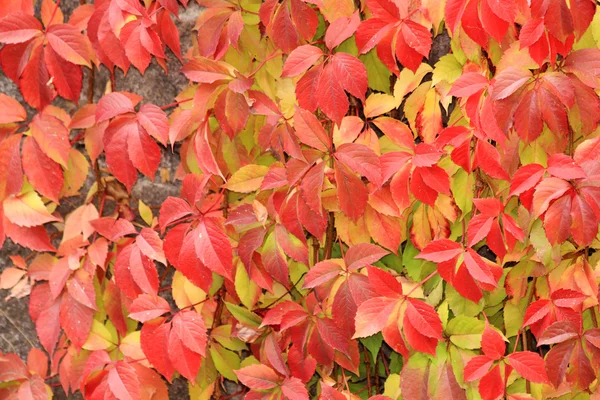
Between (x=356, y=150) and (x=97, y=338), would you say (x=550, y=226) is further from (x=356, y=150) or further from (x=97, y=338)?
(x=97, y=338)

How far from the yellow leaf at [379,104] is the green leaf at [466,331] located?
0.39 meters

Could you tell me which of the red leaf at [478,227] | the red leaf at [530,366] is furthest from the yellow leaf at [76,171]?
the red leaf at [530,366]

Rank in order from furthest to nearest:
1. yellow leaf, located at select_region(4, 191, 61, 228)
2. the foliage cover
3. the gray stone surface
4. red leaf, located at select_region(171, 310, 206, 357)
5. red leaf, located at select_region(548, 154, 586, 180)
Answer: the gray stone surface < yellow leaf, located at select_region(4, 191, 61, 228) < red leaf, located at select_region(171, 310, 206, 357) < the foliage cover < red leaf, located at select_region(548, 154, 586, 180)

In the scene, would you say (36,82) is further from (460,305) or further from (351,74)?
(460,305)

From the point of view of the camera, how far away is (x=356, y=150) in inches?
45.4

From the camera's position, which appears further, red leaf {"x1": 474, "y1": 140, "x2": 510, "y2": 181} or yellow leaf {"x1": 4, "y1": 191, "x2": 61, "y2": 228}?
yellow leaf {"x1": 4, "y1": 191, "x2": 61, "y2": 228}

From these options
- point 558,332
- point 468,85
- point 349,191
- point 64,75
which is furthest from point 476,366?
point 64,75

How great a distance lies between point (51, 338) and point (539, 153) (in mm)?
969

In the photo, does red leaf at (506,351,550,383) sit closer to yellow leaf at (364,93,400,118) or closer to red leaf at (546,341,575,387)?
red leaf at (546,341,575,387)

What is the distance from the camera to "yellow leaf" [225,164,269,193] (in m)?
1.29

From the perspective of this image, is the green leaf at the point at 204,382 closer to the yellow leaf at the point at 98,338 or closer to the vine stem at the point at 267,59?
the yellow leaf at the point at 98,338

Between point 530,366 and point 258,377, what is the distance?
0.47 m

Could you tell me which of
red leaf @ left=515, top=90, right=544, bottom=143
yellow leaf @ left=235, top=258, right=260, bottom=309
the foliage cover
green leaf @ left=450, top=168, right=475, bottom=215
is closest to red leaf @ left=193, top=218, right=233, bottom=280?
the foliage cover

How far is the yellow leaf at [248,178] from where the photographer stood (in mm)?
1287
